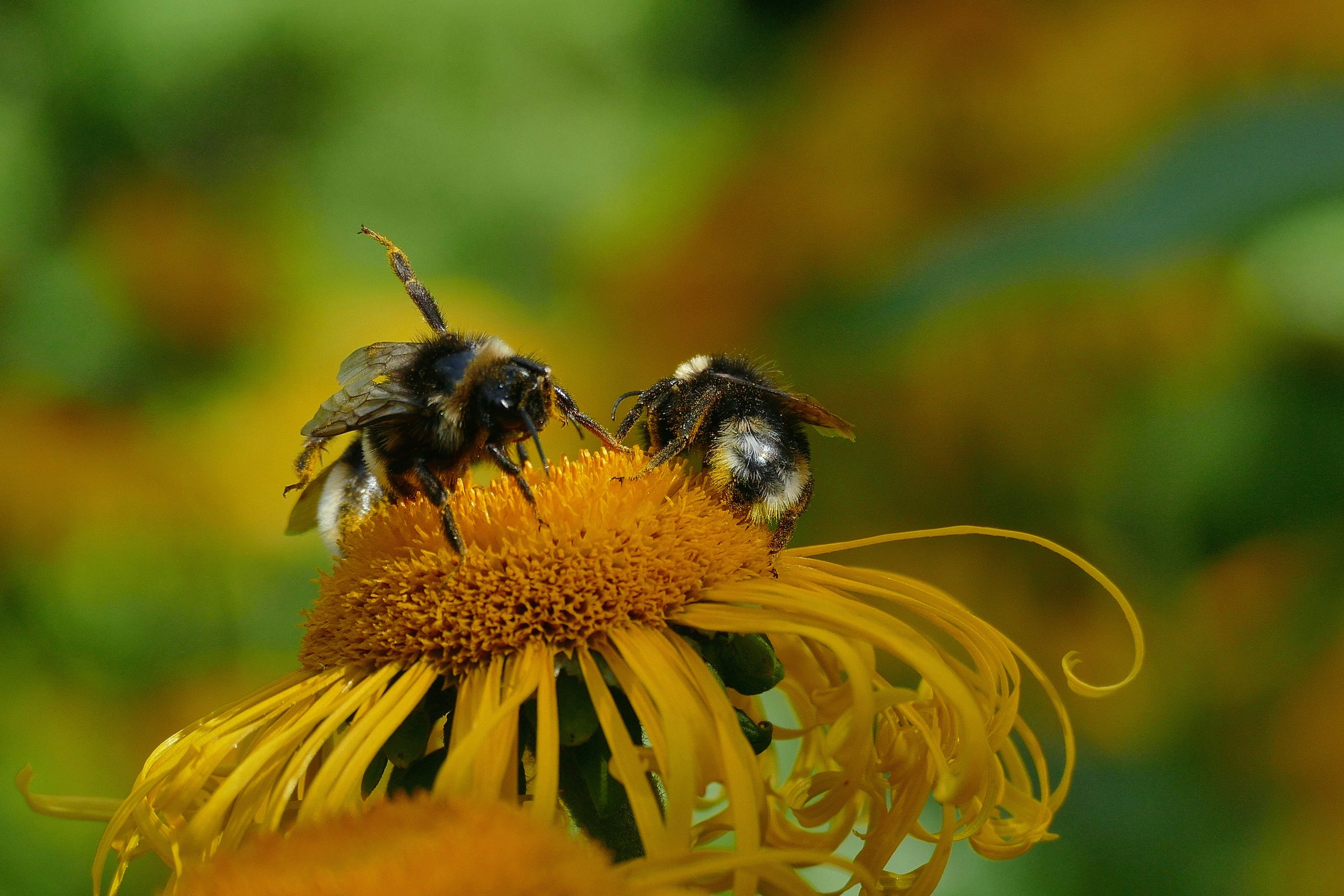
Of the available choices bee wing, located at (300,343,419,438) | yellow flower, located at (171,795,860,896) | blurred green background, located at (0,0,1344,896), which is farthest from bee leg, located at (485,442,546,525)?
blurred green background, located at (0,0,1344,896)

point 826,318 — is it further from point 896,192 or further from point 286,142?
point 286,142

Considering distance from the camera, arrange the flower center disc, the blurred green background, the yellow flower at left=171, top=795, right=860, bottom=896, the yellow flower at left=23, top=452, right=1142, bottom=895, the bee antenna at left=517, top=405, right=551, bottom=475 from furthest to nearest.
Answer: the blurred green background → the bee antenna at left=517, top=405, right=551, bottom=475 → the flower center disc → the yellow flower at left=23, top=452, right=1142, bottom=895 → the yellow flower at left=171, top=795, right=860, bottom=896

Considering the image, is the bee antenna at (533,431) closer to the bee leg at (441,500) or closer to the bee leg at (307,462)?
the bee leg at (441,500)

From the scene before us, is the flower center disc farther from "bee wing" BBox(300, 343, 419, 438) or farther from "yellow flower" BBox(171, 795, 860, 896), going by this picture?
"yellow flower" BBox(171, 795, 860, 896)

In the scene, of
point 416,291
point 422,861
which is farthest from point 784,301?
point 422,861

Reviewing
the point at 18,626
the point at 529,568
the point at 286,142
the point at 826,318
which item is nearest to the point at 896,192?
the point at 826,318

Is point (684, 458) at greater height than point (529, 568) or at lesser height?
greater

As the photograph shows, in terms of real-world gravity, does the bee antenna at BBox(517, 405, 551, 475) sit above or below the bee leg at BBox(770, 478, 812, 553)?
above
